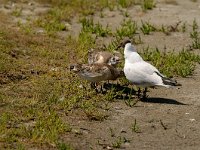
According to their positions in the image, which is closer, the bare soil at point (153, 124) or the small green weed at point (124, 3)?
the bare soil at point (153, 124)

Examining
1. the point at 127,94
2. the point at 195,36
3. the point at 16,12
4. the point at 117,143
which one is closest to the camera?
the point at 117,143

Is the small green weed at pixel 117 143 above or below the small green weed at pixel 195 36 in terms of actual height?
below

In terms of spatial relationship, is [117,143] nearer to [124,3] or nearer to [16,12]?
[16,12]

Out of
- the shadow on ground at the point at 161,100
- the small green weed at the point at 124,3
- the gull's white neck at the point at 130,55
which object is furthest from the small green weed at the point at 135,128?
the small green weed at the point at 124,3

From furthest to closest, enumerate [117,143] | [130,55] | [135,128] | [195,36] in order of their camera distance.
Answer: [195,36], [130,55], [135,128], [117,143]

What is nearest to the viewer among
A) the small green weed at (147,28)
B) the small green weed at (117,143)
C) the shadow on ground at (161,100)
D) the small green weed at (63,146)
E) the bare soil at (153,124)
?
the small green weed at (63,146)

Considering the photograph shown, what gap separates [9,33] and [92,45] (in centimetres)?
178

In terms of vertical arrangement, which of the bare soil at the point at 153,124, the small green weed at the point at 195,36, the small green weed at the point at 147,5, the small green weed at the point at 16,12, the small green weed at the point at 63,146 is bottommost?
the bare soil at the point at 153,124

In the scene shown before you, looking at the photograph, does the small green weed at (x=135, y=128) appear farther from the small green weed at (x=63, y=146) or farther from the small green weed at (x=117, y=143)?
the small green weed at (x=63, y=146)

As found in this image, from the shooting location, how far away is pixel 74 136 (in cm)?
746

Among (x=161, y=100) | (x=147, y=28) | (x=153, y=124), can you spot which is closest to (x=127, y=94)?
(x=161, y=100)

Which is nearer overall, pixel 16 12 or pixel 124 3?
pixel 16 12

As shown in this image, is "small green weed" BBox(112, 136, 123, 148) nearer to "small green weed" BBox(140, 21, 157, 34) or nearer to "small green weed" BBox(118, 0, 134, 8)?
"small green weed" BBox(140, 21, 157, 34)

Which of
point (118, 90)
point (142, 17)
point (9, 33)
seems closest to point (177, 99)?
point (118, 90)
